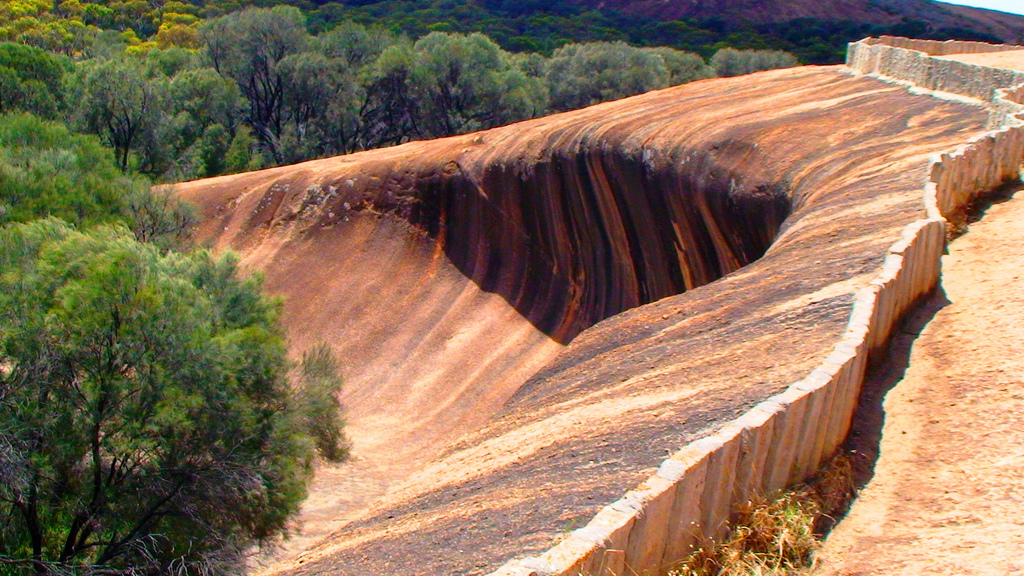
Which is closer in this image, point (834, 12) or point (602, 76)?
point (602, 76)

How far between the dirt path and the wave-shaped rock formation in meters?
0.80

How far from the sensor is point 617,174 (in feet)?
69.3

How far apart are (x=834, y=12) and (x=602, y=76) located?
54.0 meters

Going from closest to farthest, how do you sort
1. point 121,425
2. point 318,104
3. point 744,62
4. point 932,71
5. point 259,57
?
1. point 121,425
2. point 932,71
3. point 318,104
4. point 259,57
5. point 744,62

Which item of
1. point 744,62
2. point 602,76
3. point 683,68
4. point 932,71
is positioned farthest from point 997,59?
point 744,62

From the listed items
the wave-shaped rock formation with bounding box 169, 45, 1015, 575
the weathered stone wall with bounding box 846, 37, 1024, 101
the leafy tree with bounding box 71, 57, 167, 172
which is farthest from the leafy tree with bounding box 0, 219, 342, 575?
the leafy tree with bounding box 71, 57, 167, 172

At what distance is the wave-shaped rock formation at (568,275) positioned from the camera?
7.11 metres

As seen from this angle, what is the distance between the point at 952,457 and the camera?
19.9 ft

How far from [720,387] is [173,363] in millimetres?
7481

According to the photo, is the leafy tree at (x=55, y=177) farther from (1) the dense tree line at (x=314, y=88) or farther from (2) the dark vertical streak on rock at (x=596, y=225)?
(1) the dense tree line at (x=314, y=88)

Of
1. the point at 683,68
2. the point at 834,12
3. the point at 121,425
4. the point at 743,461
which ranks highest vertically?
the point at 834,12

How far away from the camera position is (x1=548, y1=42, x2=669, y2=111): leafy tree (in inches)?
1823

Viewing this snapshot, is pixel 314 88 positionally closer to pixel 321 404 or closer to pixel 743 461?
pixel 321 404

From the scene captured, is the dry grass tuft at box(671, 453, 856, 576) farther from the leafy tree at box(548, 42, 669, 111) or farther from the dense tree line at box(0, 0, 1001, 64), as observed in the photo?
the dense tree line at box(0, 0, 1001, 64)
